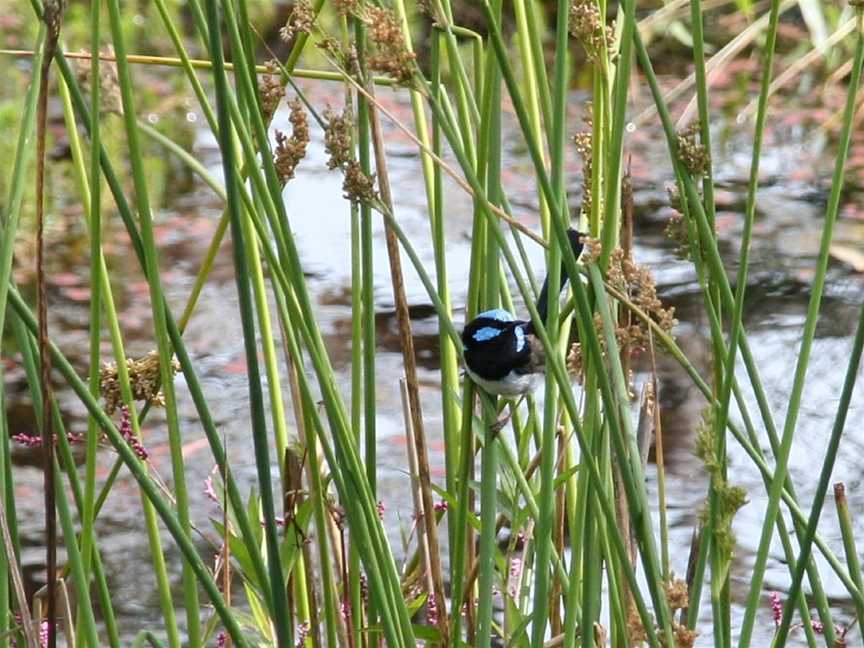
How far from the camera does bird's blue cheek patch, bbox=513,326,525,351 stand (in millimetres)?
1615

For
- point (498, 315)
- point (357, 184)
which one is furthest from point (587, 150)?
point (357, 184)

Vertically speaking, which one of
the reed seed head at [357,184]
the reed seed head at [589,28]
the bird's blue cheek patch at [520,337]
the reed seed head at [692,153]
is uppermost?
the reed seed head at [589,28]

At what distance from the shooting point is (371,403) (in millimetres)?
1399

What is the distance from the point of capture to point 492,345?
1.48m

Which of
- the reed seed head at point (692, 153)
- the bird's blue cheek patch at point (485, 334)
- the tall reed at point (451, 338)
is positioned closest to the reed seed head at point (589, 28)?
the tall reed at point (451, 338)

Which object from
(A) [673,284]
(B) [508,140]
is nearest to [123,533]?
(A) [673,284]

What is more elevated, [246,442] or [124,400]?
[124,400]

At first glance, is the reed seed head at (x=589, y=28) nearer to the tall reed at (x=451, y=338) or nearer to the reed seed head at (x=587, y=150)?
the tall reed at (x=451, y=338)

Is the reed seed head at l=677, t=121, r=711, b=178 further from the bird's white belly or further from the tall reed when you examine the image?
the bird's white belly

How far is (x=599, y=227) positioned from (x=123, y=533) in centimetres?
207

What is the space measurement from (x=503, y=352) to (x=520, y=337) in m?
0.16

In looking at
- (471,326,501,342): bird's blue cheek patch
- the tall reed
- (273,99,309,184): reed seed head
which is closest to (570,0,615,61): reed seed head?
the tall reed

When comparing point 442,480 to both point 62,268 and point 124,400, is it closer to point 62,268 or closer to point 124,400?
point 62,268

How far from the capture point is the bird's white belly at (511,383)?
1429 mm
